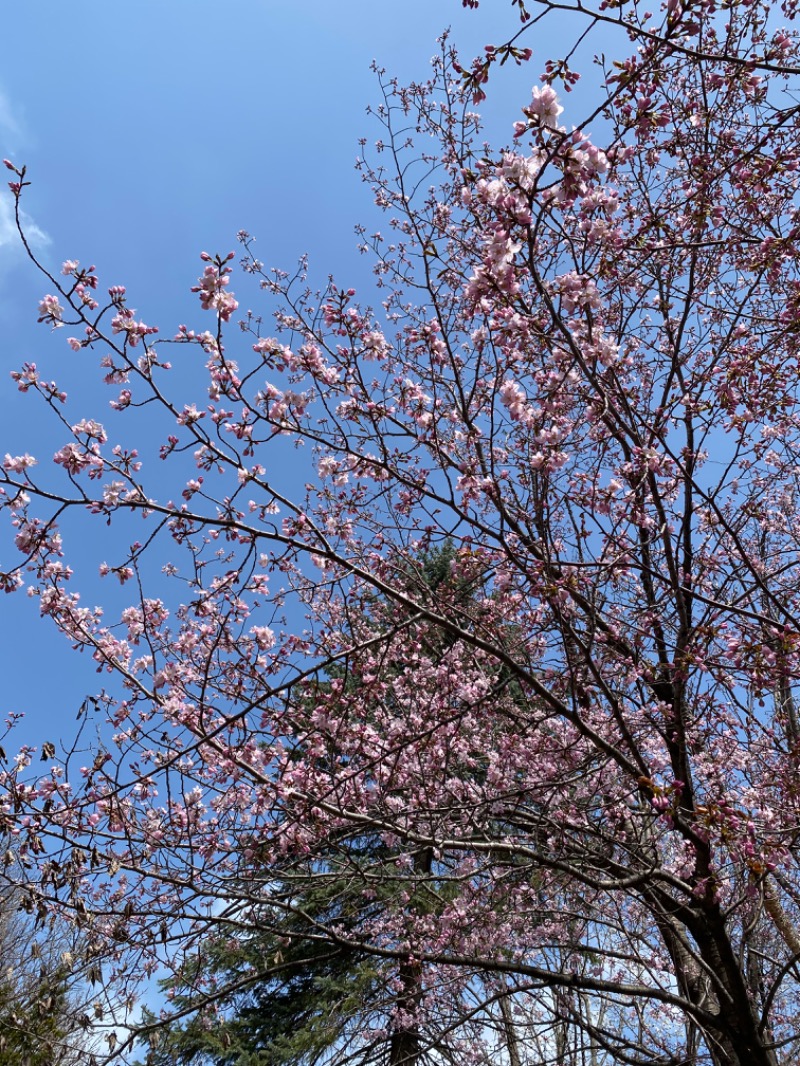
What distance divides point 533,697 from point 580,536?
1.91m

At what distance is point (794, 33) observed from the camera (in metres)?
4.78

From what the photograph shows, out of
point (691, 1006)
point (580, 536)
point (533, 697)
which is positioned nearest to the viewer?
point (580, 536)

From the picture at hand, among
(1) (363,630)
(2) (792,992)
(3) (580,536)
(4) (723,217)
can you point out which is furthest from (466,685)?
(2) (792,992)

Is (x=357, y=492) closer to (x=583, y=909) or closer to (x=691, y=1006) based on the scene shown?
(x=691, y=1006)

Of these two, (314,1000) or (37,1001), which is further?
(314,1000)

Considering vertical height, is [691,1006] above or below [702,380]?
below

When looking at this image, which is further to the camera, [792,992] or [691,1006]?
[792,992]

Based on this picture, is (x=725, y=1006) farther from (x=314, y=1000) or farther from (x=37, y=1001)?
(x=314, y=1000)

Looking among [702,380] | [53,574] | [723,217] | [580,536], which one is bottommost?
[53,574]

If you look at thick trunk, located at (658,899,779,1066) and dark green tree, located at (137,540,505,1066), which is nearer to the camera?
thick trunk, located at (658,899,779,1066)

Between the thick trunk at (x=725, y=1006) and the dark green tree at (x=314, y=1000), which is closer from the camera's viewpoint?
the thick trunk at (x=725, y=1006)

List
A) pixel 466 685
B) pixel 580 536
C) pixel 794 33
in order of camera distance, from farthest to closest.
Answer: pixel 466 685
pixel 794 33
pixel 580 536

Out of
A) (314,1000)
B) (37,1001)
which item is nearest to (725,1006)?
(37,1001)

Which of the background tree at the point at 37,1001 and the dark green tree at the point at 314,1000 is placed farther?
the dark green tree at the point at 314,1000
